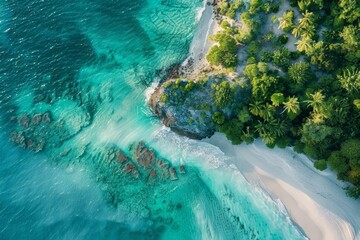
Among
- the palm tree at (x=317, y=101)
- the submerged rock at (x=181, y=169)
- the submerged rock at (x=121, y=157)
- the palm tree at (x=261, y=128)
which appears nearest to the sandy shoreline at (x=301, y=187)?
the palm tree at (x=261, y=128)

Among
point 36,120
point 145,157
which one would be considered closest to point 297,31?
point 145,157

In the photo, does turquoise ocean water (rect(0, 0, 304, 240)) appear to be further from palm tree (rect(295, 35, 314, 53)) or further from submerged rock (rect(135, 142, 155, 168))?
palm tree (rect(295, 35, 314, 53))

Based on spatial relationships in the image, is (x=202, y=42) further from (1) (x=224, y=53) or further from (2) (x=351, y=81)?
(2) (x=351, y=81)

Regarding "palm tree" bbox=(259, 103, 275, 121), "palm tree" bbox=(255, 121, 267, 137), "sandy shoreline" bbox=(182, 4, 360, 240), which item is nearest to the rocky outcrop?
"sandy shoreline" bbox=(182, 4, 360, 240)

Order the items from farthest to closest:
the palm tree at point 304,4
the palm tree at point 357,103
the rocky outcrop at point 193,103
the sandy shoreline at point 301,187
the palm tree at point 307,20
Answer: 1. the palm tree at point 304,4
2. the rocky outcrop at point 193,103
3. the palm tree at point 307,20
4. the sandy shoreline at point 301,187
5. the palm tree at point 357,103

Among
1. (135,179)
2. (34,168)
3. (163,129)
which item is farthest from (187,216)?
(34,168)

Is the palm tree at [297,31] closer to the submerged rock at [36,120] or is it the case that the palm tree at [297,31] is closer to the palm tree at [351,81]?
the palm tree at [351,81]

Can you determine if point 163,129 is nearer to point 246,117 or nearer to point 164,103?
point 164,103
